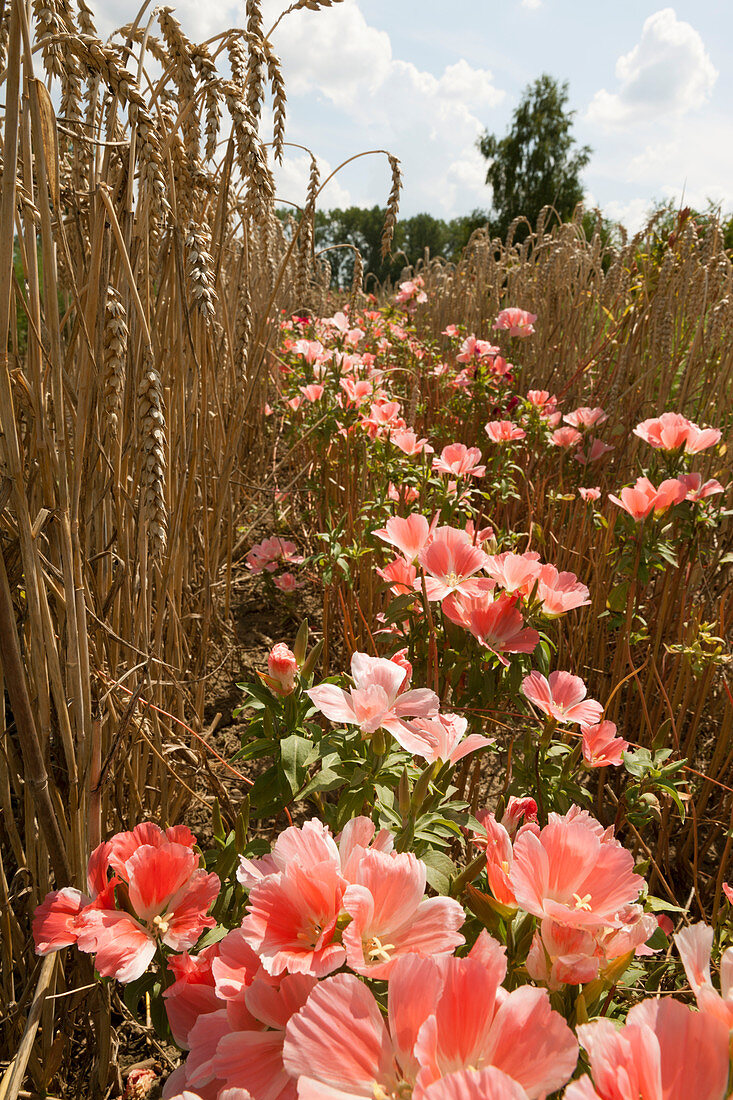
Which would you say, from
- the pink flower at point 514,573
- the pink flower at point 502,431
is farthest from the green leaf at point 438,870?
the pink flower at point 502,431

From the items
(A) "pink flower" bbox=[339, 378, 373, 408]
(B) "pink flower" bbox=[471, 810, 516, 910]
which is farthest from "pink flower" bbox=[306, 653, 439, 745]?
(A) "pink flower" bbox=[339, 378, 373, 408]

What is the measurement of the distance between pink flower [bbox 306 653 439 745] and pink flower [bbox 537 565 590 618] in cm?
34

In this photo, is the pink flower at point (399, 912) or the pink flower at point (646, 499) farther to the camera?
the pink flower at point (646, 499)

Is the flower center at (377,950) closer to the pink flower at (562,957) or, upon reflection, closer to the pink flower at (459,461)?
the pink flower at (562,957)

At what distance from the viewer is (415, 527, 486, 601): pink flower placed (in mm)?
923

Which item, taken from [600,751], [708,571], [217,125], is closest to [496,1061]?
[600,751]

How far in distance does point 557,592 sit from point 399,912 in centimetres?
57

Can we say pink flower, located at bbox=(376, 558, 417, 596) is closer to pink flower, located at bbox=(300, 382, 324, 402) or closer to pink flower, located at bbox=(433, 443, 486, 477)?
pink flower, located at bbox=(433, 443, 486, 477)

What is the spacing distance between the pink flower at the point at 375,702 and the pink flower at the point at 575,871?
159 millimetres

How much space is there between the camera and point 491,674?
0.97m

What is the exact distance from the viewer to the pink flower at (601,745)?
847 millimetres

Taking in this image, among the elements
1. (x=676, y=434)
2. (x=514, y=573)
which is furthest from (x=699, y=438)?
(x=514, y=573)

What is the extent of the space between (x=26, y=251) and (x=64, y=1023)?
966mm

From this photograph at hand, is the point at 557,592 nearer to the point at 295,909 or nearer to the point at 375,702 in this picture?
the point at 375,702
